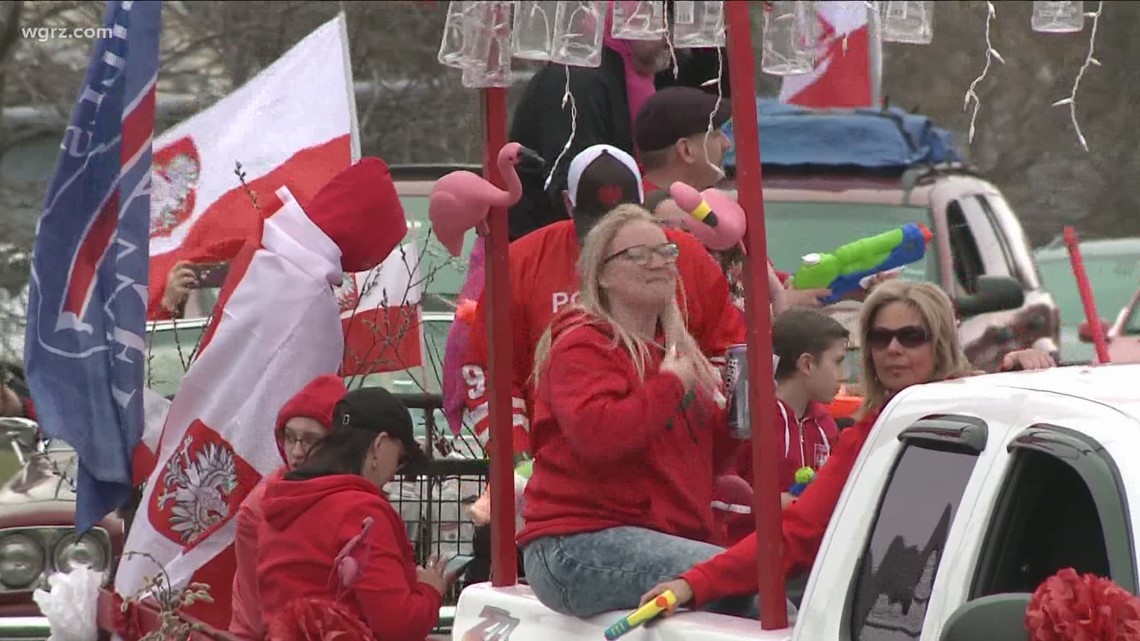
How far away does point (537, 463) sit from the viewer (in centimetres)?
533

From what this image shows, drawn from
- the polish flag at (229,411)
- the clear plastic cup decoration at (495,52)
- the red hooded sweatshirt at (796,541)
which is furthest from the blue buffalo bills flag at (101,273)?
the red hooded sweatshirt at (796,541)

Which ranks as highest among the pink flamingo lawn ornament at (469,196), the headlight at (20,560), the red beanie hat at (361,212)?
the pink flamingo lawn ornament at (469,196)

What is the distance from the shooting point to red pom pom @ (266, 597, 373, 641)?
525 cm

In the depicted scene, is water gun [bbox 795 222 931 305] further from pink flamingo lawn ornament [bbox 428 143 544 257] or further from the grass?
the grass

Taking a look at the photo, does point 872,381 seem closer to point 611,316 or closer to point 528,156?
point 611,316

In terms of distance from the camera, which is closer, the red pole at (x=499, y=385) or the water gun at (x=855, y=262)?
the red pole at (x=499, y=385)

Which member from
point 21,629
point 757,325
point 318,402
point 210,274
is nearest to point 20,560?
point 21,629

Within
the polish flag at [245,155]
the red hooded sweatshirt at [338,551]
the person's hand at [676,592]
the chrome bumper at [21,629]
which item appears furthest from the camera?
the polish flag at [245,155]

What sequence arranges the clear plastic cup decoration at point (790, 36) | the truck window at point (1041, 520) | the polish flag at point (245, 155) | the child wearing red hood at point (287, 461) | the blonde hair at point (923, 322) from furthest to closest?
the polish flag at point (245, 155), the child wearing red hood at point (287, 461), the blonde hair at point (923, 322), the clear plastic cup decoration at point (790, 36), the truck window at point (1041, 520)

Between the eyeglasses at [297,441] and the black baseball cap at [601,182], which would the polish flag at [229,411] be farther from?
the black baseball cap at [601,182]

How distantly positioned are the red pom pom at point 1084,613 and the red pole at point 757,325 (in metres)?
1.09

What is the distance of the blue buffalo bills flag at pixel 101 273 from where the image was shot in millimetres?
6938


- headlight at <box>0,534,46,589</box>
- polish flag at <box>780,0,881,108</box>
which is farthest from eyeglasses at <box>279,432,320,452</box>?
headlight at <box>0,534,46,589</box>

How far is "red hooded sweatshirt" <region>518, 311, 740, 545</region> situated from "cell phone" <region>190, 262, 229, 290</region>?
2.91 m
